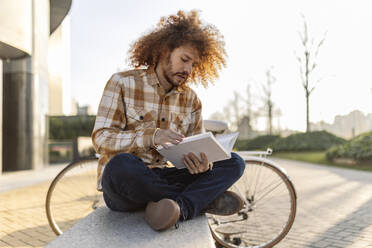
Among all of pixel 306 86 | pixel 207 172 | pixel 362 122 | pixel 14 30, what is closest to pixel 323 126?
pixel 362 122

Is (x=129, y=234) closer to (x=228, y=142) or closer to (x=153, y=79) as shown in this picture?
(x=228, y=142)

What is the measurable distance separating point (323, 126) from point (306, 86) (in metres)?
5.86

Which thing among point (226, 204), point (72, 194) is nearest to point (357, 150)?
point (72, 194)

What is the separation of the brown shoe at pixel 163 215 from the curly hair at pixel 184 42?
1.07m

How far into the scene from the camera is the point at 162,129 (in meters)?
2.12

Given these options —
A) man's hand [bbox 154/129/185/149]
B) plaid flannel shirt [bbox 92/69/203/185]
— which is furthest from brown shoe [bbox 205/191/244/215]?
man's hand [bbox 154/129/185/149]

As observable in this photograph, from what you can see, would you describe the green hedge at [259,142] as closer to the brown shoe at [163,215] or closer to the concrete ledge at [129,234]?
the concrete ledge at [129,234]

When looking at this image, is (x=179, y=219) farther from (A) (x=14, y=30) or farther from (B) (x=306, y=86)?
(B) (x=306, y=86)

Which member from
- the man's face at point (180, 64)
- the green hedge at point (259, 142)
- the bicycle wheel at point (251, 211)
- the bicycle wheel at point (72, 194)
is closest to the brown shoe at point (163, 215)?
the man's face at point (180, 64)

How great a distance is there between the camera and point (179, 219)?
2018mm

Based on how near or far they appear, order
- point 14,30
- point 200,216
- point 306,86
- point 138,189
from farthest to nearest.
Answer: point 306,86 < point 14,30 < point 200,216 < point 138,189

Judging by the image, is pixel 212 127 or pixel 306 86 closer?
pixel 212 127

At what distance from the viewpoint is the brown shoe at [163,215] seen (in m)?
1.79

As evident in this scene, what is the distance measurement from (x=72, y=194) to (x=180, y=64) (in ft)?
7.29
